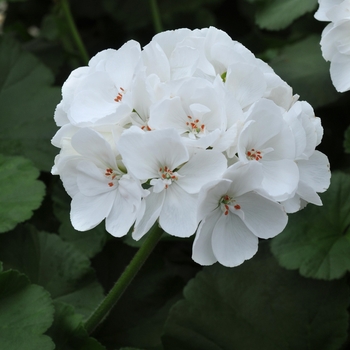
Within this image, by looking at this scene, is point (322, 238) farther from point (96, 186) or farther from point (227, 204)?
point (96, 186)

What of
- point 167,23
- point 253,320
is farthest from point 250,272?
point 167,23

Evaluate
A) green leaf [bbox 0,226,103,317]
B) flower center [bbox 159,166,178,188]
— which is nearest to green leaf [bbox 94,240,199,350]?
green leaf [bbox 0,226,103,317]

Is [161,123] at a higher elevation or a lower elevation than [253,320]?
higher

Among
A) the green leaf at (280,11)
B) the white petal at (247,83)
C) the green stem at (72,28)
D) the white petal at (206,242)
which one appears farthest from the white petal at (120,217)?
the green stem at (72,28)

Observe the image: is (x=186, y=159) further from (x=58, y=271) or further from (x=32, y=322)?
(x=58, y=271)

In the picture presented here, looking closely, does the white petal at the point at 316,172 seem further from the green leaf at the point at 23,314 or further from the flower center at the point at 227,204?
the green leaf at the point at 23,314

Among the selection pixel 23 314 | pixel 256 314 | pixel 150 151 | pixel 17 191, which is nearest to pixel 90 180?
pixel 150 151
